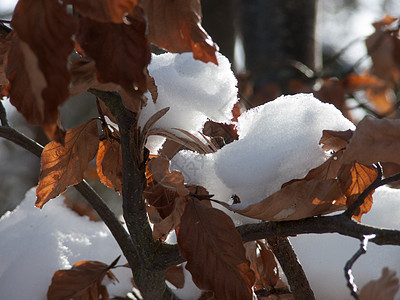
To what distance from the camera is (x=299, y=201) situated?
18.9 inches

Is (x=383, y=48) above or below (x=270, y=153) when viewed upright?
→ above

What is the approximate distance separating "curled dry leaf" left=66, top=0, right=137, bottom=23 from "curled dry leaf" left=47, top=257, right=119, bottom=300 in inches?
16.4

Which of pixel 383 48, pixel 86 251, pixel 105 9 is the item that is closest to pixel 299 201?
pixel 105 9

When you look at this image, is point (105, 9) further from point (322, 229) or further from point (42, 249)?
point (42, 249)

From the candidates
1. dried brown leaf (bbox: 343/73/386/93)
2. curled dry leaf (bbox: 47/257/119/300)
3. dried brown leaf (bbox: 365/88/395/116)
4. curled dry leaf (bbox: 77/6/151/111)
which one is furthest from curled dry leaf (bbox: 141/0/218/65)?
dried brown leaf (bbox: 365/88/395/116)

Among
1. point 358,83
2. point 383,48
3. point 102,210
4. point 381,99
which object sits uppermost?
point 381,99

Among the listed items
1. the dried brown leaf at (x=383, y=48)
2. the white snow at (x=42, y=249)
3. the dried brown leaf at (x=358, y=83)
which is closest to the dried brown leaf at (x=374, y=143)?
the white snow at (x=42, y=249)

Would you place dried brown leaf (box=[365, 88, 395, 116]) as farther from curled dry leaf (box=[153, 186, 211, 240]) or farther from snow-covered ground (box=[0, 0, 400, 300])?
curled dry leaf (box=[153, 186, 211, 240])

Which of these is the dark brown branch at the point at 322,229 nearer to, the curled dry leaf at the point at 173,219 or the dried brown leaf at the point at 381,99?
the curled dry leaf at the point at 173,219

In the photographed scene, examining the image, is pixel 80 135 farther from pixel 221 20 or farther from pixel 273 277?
pixel 221 20

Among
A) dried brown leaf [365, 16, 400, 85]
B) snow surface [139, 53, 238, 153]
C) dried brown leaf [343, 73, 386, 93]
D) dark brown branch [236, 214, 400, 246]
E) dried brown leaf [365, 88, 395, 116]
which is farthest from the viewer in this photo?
dried brown leaf [365, 88, 395, 116]

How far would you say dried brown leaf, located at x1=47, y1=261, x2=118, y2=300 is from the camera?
656 mm

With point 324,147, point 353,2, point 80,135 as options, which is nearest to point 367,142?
point 324,147

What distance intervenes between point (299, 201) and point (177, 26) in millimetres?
205
